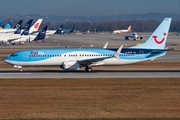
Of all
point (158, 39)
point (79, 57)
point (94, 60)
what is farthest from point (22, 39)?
point (94, 60)

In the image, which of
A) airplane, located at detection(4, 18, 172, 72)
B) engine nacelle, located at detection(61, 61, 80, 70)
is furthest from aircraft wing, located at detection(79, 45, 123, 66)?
engine nacelle, located at detection(61, 61, 80, 70)

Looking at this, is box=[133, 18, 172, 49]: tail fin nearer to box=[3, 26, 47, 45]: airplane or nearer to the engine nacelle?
the engine nacelle

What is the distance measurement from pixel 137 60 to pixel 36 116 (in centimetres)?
2741

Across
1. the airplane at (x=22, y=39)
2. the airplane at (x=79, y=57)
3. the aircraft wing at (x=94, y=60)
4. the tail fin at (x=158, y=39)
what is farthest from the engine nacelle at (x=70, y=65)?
the airplane at (x=22, y=39)

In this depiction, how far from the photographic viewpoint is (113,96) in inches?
1389

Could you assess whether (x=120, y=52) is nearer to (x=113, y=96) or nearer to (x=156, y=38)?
(x=156, y=38)

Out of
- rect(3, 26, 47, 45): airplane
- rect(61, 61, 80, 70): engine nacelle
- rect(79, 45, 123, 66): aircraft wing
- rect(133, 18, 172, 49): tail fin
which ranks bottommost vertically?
rect(3, 26, 47, 45): airplane

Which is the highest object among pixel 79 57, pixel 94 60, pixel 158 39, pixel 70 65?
pixel 158 39

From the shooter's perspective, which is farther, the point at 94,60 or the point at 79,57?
the point at 79,57

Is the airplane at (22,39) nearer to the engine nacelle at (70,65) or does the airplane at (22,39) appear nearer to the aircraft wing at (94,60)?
Result: the aircraft wing at (94,60)

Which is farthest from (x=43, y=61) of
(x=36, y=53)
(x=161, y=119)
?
(x=161, y=119)

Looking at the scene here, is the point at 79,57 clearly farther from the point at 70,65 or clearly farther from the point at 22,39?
the point at 22,39

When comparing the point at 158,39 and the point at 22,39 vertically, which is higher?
the point at 158,39

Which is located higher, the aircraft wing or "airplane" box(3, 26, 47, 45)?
the aircraft wing
